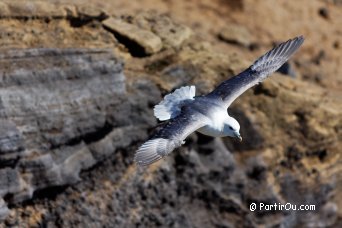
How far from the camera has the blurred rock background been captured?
987cm

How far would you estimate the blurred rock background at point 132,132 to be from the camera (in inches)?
388

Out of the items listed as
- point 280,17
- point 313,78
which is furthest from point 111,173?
point 280,17

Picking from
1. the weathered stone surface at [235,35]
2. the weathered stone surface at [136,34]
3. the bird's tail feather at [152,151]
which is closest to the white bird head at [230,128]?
the bird's tail feather at [152,151]

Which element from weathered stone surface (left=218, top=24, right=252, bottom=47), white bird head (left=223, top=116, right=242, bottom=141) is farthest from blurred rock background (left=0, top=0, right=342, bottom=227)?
white bird head (left=223, top=116, right=242, bottom=141)

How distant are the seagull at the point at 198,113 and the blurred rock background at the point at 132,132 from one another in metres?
1.15

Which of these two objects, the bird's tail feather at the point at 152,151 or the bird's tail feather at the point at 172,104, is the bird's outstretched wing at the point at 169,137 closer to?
the bird's tail feather at the point at 152,151

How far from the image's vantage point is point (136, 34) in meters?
11.6

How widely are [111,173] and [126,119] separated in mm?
689

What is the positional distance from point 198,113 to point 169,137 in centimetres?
63

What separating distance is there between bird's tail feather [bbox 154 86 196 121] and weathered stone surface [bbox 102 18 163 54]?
1626mm

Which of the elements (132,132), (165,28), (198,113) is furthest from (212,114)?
(165,28)

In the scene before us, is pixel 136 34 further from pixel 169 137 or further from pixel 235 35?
pixel 235 35

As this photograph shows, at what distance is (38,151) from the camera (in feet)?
32.3

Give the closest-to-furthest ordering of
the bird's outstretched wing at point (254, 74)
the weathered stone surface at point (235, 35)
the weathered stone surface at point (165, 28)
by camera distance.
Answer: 1. the bird's outstretched wing at point (254, 74)
2. the weathered stone surface at point (165, 28)
3. the weathered stone surface at point (235, 35)
